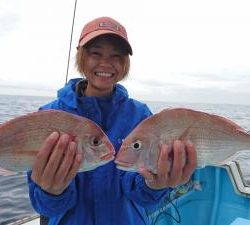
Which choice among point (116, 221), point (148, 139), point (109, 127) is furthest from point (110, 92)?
point (116, 221)

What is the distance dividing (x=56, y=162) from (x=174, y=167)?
705 millimetres

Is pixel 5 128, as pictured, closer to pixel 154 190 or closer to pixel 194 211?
pixel 154 190

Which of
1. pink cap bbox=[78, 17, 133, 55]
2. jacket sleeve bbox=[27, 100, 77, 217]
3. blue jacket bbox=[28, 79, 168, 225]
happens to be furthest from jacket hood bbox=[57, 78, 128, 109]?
jacket sleeve bbox=[27, 100, 77, 217]

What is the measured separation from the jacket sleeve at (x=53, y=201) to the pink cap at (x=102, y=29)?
96cm

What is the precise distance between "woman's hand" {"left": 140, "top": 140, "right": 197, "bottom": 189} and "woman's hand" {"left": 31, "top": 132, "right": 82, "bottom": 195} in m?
0.45

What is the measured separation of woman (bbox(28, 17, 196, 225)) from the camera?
2264mm

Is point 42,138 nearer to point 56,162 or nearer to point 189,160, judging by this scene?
point 56,162

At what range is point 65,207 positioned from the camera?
7.84ft

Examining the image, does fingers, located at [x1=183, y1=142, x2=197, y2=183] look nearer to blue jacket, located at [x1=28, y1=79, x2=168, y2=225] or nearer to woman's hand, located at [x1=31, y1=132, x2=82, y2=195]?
blue jacket, located at [x1=28, y1=79, x2=168, y2=225]

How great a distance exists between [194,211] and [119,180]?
2740 mm

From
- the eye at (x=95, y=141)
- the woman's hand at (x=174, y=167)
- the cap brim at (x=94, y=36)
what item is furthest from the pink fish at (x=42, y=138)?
the cap brim at (x=94, y=36)

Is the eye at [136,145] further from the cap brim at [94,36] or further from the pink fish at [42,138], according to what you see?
the cap brim at [94,36]

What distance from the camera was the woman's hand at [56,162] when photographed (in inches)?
84.1

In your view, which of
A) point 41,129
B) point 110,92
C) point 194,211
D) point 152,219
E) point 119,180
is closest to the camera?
point 41,129
